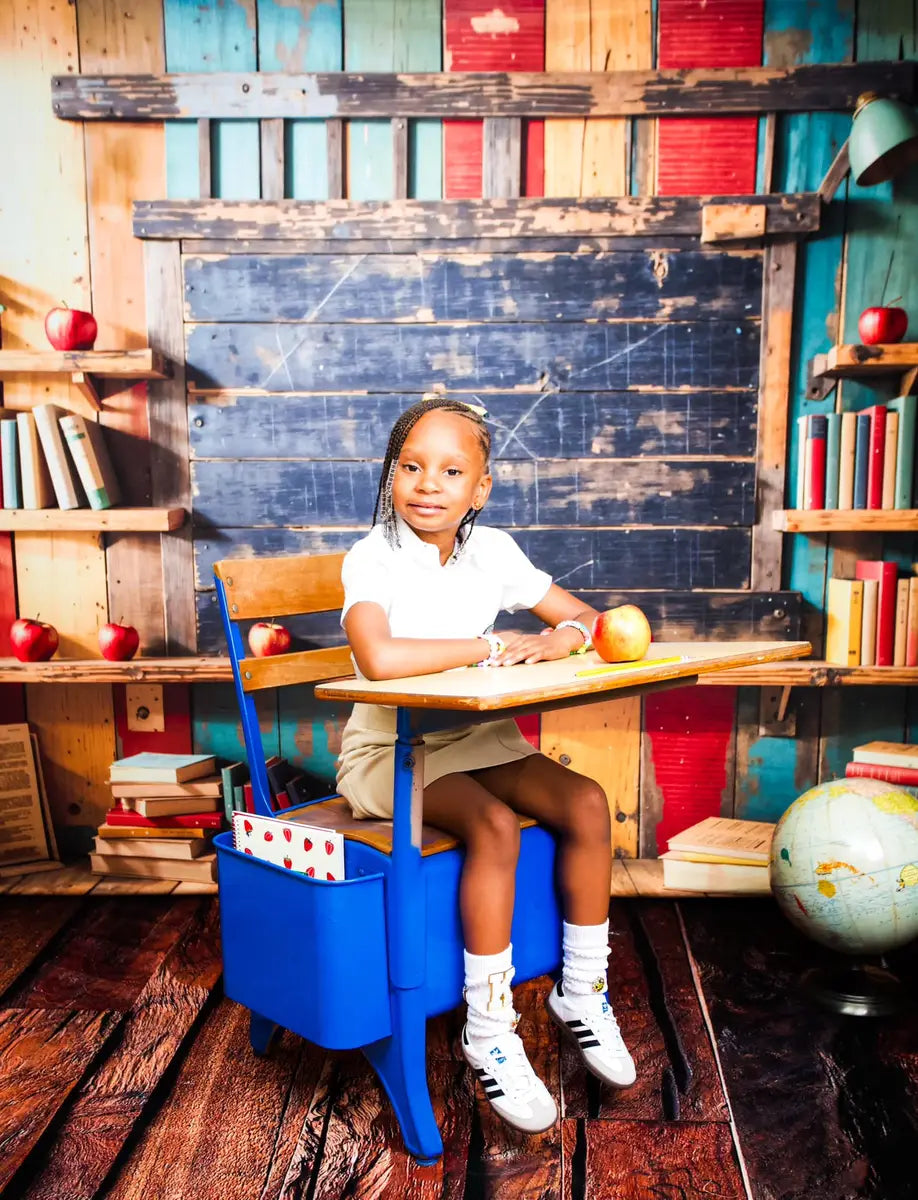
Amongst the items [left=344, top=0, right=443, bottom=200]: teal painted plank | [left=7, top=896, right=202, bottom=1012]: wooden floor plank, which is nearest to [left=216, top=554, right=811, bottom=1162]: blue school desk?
[left=7, top=896, right=202, bottom=1012]: wooden floor plank

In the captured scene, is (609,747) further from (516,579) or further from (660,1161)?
(660,1161)

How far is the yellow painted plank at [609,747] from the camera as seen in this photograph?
10.2ft

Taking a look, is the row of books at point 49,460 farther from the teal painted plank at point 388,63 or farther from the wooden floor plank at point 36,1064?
the wooden floor plank at point 36,1064

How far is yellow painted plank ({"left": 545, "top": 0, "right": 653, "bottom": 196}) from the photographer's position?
2.88 metres

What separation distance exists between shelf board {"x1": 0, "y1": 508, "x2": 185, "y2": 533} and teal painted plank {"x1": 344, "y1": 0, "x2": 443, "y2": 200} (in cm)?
109

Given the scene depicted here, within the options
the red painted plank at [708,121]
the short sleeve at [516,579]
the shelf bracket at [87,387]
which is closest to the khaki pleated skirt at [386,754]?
the short sleeve at [516,579]

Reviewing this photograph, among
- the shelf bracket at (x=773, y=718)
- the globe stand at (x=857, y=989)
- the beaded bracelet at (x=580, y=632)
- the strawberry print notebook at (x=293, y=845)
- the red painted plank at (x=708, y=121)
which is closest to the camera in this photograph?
the strawberry print notebook at (x=293, y=845)

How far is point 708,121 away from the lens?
2.90 metres

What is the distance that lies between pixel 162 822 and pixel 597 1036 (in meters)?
1.56

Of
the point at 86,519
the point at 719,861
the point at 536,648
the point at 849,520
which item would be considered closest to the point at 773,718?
the point at 719,861

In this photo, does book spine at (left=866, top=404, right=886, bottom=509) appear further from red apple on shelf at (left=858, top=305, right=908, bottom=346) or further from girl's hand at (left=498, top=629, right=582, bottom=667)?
girl's hand at (left=498, top=629, right=582, bottom=667)

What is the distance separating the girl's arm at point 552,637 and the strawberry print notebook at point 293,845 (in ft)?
1.37

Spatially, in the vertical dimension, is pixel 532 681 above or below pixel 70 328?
below

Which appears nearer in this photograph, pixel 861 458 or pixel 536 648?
pixel 536 648
